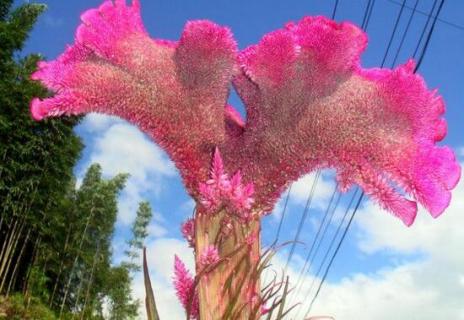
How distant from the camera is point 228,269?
853 millimetres

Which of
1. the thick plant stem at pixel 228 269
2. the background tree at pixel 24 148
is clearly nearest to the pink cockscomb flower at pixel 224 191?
the thick plant stem at pixel 228 269

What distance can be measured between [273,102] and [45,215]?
41.0 ft

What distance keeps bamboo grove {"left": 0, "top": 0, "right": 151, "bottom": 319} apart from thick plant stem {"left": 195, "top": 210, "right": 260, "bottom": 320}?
34.6ft

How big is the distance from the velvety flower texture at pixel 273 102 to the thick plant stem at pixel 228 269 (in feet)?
0.15

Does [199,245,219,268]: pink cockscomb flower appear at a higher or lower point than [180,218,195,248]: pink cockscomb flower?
lower

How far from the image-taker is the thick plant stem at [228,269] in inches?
32.9

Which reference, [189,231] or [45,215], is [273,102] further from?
[45,215]

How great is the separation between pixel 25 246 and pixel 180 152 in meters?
13.7

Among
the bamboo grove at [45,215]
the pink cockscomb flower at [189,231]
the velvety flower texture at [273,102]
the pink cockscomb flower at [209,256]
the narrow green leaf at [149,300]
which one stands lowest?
the narrow green leaf at [149,300]

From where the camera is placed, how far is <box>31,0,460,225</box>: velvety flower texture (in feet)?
2.79

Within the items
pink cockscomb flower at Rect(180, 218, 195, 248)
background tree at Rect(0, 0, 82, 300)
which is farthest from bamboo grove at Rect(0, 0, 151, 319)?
pink cockscomb flower at Rect(180, 218, 195, 248)

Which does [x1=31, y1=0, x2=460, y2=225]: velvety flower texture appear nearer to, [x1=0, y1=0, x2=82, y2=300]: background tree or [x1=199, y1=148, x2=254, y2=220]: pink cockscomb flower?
[x1=199, y1=148, x2=254, y2=220]: pink cockscomb flower

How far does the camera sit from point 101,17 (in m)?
0.89

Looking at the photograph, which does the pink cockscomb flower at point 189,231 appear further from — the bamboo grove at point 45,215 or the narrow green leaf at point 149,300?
the bamboo grove at point 45,215
